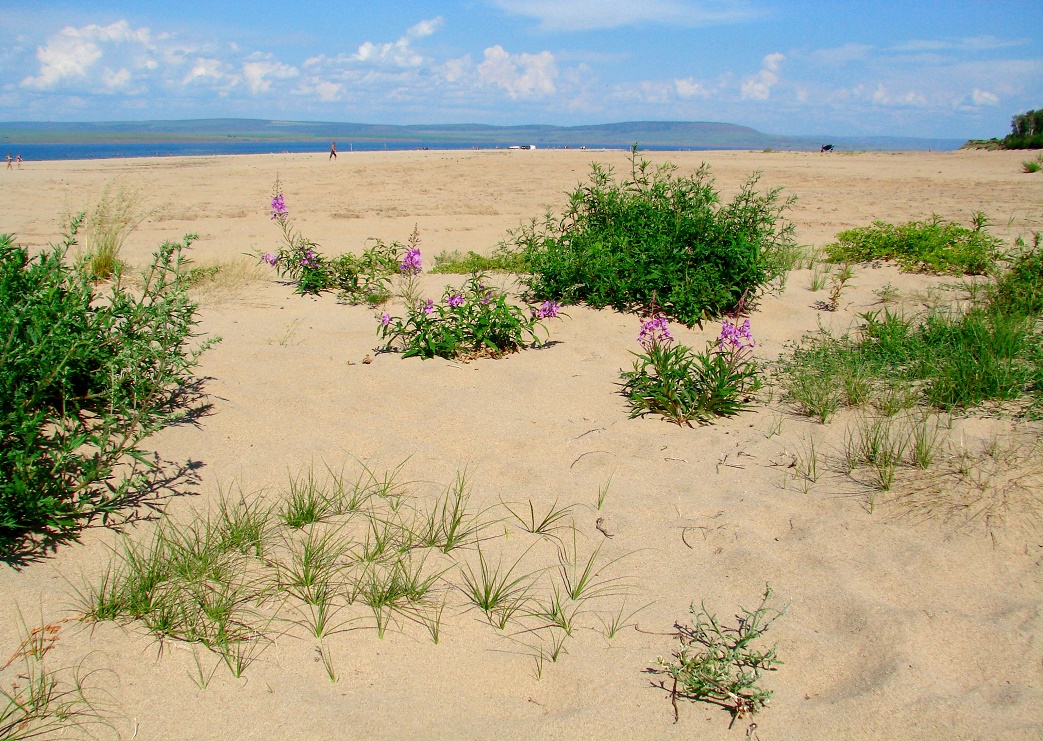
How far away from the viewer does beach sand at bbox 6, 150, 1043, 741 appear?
6.52 ft

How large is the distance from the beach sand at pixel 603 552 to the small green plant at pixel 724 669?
43 mm

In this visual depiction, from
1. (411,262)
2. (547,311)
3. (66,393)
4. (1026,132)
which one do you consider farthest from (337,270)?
(1026,132)

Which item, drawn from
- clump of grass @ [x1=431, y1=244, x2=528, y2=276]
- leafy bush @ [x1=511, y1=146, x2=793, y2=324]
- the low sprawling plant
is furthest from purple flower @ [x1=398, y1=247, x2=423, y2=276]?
clump of grass @ [x1=431, y1=244, x2=528, y2=276]

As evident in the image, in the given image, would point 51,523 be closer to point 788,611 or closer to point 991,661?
point 788,611

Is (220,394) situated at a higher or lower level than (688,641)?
higher

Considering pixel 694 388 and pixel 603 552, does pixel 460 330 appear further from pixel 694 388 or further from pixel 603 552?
pixel 603 552

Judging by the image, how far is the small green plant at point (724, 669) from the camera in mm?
2020

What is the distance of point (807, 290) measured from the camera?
6809 mm

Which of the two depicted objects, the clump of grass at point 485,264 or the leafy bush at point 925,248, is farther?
the clump of grass at point 485,264

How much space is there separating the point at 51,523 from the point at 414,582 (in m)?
1.34

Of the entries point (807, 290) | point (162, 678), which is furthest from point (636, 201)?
point (162, 678)

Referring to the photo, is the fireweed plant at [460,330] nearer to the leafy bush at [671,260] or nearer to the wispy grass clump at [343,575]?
the leafy bush at [671,260]

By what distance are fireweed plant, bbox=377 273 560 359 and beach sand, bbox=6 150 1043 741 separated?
0.18 meters

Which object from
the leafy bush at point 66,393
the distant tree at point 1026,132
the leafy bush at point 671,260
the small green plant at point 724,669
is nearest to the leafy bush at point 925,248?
the leafy bush at point 671,260
